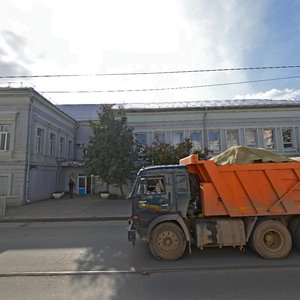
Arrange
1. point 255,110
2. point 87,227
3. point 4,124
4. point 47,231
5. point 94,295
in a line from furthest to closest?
point 255,110
point 4,124
point 87,227
point 47,231
point 94,295

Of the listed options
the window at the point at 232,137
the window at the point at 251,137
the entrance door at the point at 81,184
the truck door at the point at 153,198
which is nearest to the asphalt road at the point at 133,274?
the truck door at the point at 153,198

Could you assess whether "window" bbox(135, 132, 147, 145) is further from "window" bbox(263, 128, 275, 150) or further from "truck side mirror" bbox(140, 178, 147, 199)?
"truck side mirror" bbox(140, 178, 147, 199)

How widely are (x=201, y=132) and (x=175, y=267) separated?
20.3 meters

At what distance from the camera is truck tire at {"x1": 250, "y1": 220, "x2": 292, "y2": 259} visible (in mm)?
6332

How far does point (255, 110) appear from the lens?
81.8 ft

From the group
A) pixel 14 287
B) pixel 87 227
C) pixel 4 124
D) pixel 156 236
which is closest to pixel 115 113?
pixel 4 124

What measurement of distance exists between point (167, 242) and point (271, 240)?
2.60 m

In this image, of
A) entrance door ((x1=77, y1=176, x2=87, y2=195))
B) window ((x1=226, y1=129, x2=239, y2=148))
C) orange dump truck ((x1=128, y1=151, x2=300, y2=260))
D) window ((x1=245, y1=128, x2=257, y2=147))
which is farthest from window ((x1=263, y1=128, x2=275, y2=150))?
orange dump truck ((x1=128, y1=151, x2=300, y2=260))

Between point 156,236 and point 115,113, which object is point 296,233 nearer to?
point 156,236

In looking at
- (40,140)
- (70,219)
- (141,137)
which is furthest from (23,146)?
(141,137)

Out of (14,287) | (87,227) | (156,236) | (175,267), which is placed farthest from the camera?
(87,227)

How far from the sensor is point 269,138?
83.2ft

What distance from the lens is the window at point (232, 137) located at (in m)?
25.1

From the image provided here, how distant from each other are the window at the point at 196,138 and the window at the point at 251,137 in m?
4.50
